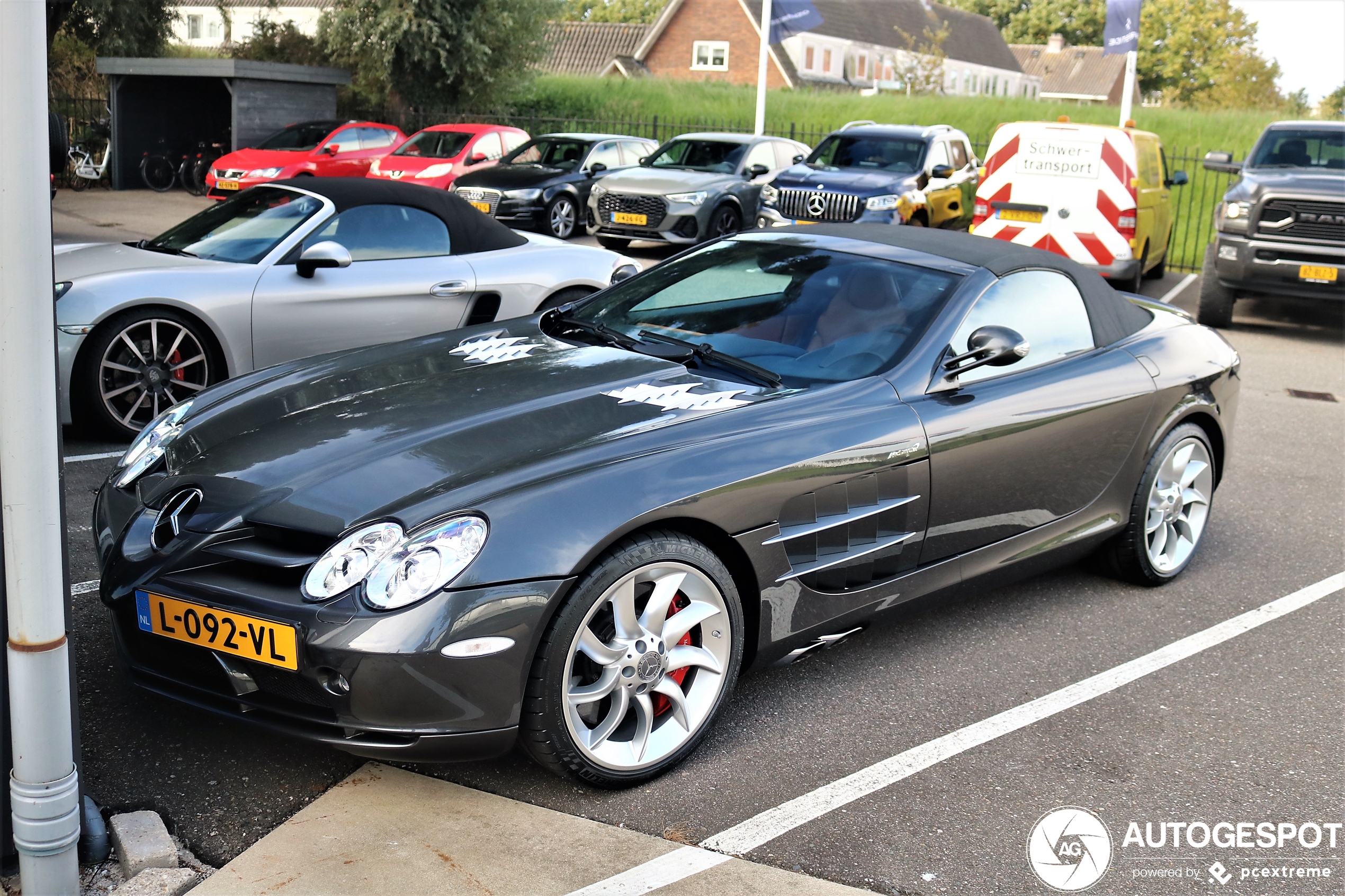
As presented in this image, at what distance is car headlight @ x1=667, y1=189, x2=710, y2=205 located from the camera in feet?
51.2

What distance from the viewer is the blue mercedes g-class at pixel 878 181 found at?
14703 millimetres

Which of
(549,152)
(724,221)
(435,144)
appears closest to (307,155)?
(435,144)

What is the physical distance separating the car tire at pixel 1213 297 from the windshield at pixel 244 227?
9034 millimetres

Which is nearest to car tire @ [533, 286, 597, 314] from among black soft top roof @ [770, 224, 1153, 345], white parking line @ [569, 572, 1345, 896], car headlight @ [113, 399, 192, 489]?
black soft top roof @ [770, 224, 1153, 345]

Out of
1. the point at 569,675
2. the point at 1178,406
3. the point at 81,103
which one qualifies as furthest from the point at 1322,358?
the point at 81,103

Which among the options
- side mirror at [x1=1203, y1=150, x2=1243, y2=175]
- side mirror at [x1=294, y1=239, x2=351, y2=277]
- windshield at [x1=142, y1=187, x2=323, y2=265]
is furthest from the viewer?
side mirror at [x1=1203, y1=150, x2=1243, y2=175]

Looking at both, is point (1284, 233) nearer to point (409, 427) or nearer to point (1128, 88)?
point (1128, 88)

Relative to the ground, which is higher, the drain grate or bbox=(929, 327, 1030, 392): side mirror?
bbox=(929, 327, 1030, 392): side mirror

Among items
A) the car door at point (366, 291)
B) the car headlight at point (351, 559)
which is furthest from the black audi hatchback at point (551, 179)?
the car headlight at point (351, 559)

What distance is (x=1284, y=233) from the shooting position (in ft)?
38.2

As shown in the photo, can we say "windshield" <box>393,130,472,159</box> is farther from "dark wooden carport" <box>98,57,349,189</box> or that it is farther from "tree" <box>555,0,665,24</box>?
"tree" <box>555,0,665,24</box>

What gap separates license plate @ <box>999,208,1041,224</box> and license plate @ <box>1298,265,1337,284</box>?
2574mm

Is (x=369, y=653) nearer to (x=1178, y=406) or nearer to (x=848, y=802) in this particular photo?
(x=848, y=802)

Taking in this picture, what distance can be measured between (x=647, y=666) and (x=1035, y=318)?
218 centimetres
